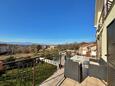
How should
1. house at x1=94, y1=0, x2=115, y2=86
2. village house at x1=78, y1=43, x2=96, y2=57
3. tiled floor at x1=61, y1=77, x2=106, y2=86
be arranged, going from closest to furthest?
1. house at x1=94, y1=0, x2=115, y2=86
2. tiled floor at x1=61, y1=77, x2=106, y2=86
3. village house at x1=78, y1=43, x2=96, y2=57

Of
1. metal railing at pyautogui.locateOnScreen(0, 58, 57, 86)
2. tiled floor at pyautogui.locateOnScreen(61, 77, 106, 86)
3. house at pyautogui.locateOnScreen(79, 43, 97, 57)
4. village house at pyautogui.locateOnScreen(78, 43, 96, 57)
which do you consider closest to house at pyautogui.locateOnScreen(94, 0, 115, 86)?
tiled floor at pyautogui.locateOnScreen(61, 77, 106, 86)

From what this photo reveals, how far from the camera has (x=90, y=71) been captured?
4207mm

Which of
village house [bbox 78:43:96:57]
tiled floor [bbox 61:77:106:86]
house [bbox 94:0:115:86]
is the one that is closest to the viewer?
house [bbox 94:0:115:86]

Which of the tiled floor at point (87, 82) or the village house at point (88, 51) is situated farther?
the village house at point (88, 51)

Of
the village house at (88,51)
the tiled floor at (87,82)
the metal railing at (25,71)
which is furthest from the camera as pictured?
the village house at (88,51)

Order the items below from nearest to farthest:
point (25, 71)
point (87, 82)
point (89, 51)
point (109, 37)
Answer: point (109, 37)
point (87, 82)
point (25, 71)
point (89, 51)

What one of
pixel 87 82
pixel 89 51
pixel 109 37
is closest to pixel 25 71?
pixel 87 82

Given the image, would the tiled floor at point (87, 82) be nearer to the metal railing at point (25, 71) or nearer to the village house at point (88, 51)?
the metal railing at point (25, 71)

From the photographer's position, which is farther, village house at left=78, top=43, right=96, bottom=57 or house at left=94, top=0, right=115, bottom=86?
village house at left=78, top=43, right=96, bottom=57

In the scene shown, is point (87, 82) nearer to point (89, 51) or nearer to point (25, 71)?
point (25, 71)

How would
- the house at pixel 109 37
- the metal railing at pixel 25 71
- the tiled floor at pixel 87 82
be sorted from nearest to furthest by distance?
the house at pixel 109 37
the tiled floor at pixel 87 82
the metal railing at pixel 25 71

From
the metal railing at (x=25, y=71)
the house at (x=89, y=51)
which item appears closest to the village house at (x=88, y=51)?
the house at (x=89, y=51)

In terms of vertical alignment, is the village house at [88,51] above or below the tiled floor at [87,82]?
above

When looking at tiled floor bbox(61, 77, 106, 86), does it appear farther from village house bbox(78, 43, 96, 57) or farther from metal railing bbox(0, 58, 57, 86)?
village house bbox(78, 43, 96, 57)
